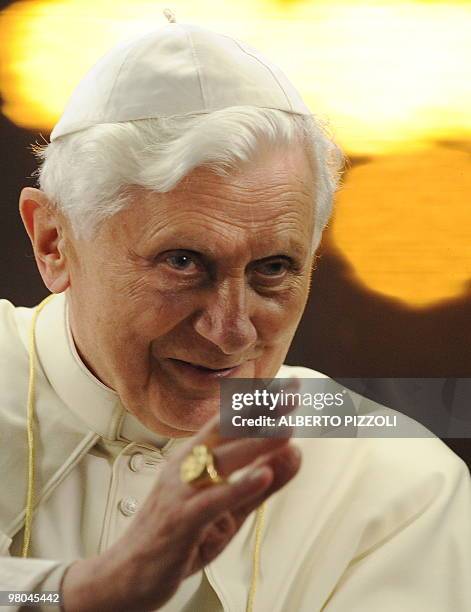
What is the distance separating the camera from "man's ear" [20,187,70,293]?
2.60 meters

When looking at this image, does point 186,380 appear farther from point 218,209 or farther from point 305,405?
point 218,209

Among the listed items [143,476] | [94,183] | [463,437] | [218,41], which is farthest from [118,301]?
[463,437]

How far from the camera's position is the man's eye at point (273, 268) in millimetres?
2516

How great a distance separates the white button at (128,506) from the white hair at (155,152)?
65 centimetres

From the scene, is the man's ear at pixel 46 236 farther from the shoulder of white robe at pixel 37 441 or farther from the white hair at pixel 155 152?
the shoulder of white robe at pixel 37 441

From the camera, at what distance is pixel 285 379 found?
269cm

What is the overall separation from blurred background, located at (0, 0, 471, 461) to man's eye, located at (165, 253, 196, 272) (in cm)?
40

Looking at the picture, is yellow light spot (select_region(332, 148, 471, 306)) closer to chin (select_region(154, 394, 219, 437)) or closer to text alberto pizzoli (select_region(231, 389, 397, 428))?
text alberto pizzoli (select_region(231, 389, 397, 428))

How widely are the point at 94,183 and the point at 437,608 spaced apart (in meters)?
1.32

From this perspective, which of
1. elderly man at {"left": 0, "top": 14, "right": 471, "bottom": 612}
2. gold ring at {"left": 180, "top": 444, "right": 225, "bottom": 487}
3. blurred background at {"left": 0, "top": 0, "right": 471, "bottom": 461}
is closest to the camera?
gold ring at {"left": 180, "top": 444, "right": 225, "bottom": 487}

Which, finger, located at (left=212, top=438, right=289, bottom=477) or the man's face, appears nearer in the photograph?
finger, located at (left=212, top=438, right=289, bottom=477)

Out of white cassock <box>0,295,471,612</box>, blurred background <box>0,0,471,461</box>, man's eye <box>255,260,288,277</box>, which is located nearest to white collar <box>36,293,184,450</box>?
white cassock <box>0,295,471,612</box>

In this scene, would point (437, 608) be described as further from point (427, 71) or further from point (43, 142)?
point (43, 142)

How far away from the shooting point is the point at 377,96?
2.77 m
